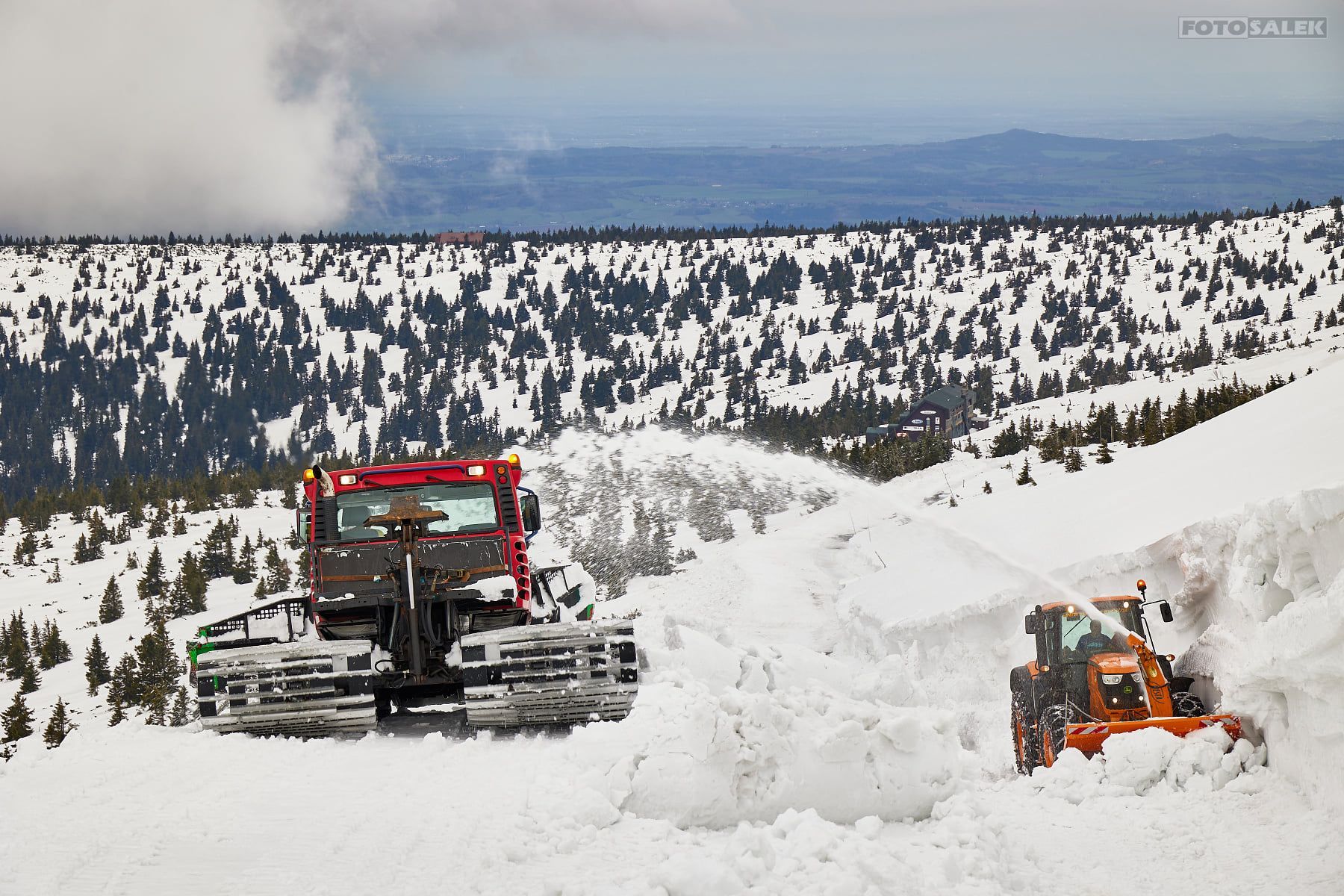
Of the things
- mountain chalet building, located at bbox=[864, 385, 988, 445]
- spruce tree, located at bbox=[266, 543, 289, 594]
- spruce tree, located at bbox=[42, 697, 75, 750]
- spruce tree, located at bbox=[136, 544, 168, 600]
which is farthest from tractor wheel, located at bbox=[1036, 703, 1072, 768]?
mountain chalet building, located at bbox=[864, 385, 988, 445]

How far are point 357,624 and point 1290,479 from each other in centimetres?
1056

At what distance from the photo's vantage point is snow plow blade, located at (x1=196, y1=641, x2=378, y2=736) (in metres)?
11.0

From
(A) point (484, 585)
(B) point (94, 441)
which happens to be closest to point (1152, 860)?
(A) point (484, 585)

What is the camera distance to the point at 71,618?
64.5 m

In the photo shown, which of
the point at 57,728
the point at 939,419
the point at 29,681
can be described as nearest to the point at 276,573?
the point at 29,681

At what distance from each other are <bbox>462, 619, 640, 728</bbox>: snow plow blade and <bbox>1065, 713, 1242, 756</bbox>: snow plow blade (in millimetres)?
3883

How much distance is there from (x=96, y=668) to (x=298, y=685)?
44.5 meters

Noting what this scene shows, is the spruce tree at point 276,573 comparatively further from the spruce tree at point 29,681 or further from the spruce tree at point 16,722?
the spruce tree at point 16,722

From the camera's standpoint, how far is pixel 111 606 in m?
61.9

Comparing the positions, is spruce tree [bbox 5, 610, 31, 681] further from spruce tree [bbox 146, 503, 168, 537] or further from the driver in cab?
the driver in cab

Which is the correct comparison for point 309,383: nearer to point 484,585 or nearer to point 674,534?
point 674,534

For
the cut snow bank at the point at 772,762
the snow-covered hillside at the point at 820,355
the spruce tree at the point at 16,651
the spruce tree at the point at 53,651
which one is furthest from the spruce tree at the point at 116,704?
the snow-covered hillside at the point at 820,355

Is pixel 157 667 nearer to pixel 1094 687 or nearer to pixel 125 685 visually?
pixel 125 685

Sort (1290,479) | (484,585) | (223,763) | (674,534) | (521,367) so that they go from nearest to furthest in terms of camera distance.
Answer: (223,763)
(484,585)
(1290,479)
(674,534)
(521,367)
